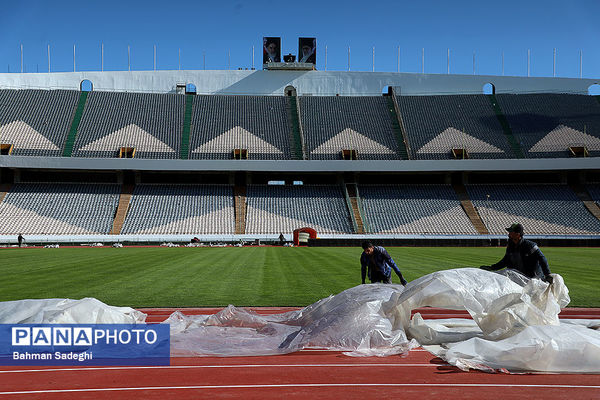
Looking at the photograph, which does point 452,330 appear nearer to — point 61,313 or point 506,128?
point 61,313

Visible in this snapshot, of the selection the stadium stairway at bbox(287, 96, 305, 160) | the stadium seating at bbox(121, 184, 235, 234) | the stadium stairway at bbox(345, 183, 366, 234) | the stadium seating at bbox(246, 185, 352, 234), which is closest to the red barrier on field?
the stadium seating at bbox(246, 185, 352, 234)

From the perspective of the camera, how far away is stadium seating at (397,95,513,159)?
169ft

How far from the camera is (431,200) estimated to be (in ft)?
162

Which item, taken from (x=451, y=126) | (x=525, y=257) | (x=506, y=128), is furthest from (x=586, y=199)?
(x=525, y=257)

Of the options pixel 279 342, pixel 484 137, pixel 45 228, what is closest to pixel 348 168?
pixel 484 137

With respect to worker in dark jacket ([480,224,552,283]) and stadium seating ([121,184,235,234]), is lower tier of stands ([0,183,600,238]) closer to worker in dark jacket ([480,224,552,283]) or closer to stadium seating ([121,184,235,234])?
stadium seating ([121,184,235,234])

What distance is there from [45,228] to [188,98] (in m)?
20.8

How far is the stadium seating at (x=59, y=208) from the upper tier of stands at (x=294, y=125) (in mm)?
3098

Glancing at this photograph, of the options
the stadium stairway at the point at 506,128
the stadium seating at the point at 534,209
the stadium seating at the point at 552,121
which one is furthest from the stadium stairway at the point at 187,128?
the stadium seating at the point at 552,121

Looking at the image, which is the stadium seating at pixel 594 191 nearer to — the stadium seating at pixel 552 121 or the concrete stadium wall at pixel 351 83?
the stadium seating at pixel 552 121

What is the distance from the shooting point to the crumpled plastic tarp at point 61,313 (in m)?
7.70

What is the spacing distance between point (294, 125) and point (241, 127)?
5.23m

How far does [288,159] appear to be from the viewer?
166 ft

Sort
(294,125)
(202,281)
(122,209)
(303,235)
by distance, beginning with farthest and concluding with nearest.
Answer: (294,125)
(122,209)
(303,235)
(202,281)
